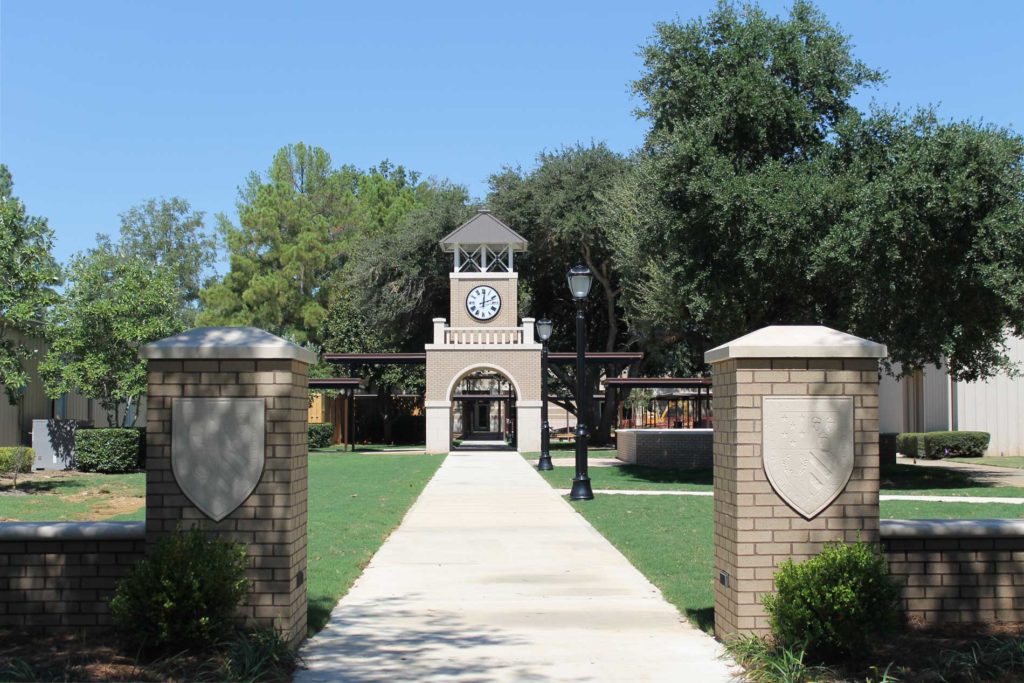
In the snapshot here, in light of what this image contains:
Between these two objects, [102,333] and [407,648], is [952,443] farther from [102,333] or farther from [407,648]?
[407,648]

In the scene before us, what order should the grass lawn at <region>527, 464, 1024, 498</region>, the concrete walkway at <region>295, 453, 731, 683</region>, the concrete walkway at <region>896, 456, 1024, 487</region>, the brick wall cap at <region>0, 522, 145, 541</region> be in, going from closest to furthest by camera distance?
1. the concrete walkway at <region>295, 453, 731, 683</region>
2. the brick wall cap at <region>0, 522, 145, 541</region>
3. the grass lawn at <region>527, 464, 1024, 498</region>
4. the concrete walkway at <region>896, 456, 1024, 487</region>

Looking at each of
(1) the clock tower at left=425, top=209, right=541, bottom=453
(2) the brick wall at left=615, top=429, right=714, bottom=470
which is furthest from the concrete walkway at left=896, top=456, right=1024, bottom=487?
(1) the clock tower at left=425, top=209, right=541, bottom=453

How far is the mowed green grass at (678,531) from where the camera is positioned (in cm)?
943

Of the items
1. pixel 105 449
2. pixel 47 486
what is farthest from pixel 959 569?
pixel 105 449

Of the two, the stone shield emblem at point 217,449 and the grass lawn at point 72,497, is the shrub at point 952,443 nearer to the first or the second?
the grass lawn at point 72,497

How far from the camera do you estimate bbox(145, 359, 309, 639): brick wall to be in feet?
23.2

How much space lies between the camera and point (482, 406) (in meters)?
91.8

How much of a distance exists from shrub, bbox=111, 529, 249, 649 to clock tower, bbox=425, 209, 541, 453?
33846 millimetres

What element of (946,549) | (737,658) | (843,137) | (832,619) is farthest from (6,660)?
(843,137)

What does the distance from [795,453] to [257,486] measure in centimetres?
360

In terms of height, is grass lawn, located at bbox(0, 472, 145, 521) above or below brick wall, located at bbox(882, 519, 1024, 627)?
below

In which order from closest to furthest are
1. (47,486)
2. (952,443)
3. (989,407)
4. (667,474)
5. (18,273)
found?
(18,273) → (47,486) → (667,474) → (952,443) → (989,407)

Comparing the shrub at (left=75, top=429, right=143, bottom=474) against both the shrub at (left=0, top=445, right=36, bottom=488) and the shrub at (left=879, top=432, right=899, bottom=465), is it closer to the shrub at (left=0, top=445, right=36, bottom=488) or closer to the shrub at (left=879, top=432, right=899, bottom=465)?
the shrub at (left=0, top=445, right=36, bottom=488)

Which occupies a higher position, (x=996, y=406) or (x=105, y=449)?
(x=996, y=406)
